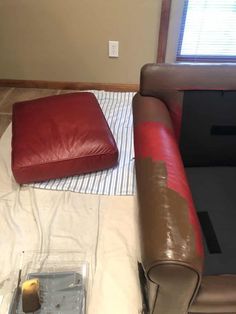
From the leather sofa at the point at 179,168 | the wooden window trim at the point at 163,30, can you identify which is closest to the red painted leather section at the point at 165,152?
the leather sofa at the point at 179,168

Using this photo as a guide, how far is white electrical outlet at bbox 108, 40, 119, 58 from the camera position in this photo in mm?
2221

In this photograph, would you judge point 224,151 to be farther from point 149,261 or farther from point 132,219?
point 149,261

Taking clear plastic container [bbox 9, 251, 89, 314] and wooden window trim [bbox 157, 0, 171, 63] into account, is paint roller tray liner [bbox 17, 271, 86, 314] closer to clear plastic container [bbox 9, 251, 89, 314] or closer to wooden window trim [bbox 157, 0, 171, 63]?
clear plastic container [bbox 9, 251, 89, 314]

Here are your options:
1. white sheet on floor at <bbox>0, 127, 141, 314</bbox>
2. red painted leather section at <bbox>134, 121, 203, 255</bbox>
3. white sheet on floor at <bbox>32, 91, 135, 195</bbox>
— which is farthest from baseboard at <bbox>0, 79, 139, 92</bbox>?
red painted leather section at <bbox>134, 121, 203, 255</bbox>

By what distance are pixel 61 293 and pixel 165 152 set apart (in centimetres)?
61

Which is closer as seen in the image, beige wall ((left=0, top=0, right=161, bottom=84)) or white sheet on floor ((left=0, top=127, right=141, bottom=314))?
white sheet on floor ((left=0, top=127, right=141, bottom=314))

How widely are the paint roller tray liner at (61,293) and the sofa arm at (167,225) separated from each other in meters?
0.33

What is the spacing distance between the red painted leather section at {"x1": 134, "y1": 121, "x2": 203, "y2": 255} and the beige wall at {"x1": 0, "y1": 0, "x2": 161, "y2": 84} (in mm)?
1425

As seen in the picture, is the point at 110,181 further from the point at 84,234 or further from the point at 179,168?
the point at 179,168

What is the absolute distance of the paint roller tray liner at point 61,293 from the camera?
36.9 inches

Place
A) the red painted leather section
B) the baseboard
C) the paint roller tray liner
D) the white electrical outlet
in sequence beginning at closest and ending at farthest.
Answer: the red painted leather section, the paint roller tray liner, the white electrical outlet, the baseboard

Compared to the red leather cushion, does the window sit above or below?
above

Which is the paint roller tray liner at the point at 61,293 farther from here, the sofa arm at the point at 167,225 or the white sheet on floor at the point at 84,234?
the sofa arm at the point at 167,225

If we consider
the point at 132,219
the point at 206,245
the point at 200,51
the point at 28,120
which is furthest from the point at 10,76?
the point at 206,245
